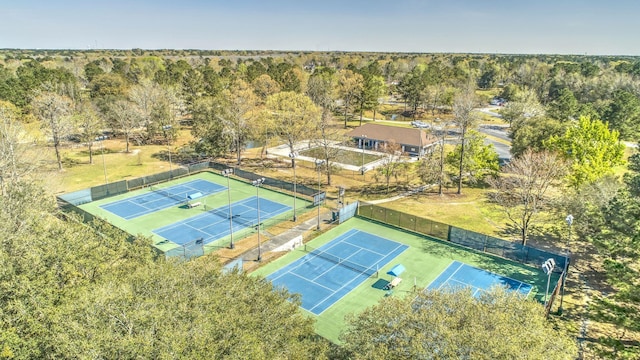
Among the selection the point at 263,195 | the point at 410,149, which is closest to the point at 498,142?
the point at 410,149

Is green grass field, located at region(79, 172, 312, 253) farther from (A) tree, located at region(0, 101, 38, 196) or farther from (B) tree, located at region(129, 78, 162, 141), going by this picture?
(B) tree, located at region(129, 78, 162, 141)

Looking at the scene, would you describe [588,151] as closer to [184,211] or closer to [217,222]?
[217,222]

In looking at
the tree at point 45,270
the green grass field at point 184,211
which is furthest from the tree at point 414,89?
the tree at point 45,270

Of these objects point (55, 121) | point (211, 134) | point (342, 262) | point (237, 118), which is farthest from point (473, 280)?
point (55, 121)

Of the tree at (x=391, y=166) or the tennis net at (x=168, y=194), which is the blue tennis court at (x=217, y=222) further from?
the tree at (x=391, y=166)

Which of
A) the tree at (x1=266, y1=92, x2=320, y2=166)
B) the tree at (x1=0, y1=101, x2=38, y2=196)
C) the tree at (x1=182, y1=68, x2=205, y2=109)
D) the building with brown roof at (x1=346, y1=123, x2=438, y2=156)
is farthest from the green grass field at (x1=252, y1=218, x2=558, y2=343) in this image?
the tree at (x1=182, y1=68, x2=205, y2=109)

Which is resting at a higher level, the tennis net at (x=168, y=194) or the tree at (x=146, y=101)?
the tree at (x=146, y=101)

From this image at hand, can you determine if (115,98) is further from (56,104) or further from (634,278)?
(634,278)
